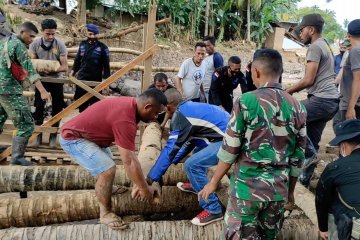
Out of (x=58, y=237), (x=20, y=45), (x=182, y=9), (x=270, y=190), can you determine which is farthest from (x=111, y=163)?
(x=182, y=9)

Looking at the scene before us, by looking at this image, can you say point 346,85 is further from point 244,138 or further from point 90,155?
point 90,155

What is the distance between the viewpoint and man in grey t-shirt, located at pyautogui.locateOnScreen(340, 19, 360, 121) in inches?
164

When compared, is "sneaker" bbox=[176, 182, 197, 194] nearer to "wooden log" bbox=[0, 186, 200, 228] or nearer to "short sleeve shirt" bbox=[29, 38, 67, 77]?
"wooden log" bbox=[0, 186, 200, 228]

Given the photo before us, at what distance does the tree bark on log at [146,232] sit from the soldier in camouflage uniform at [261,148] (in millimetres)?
595

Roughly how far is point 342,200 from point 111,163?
1856 mm

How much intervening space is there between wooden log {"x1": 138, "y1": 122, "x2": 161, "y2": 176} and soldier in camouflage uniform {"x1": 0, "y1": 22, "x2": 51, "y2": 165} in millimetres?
1426

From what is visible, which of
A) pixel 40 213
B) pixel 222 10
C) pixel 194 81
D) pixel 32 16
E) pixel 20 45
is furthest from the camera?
pixel 222 10

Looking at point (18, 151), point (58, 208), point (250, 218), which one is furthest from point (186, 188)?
point (18, 151)

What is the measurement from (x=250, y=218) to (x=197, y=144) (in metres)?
1.00

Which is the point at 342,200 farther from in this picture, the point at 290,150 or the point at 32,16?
the point at 32,16

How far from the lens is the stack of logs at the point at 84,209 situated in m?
3.10

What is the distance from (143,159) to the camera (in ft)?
14.3

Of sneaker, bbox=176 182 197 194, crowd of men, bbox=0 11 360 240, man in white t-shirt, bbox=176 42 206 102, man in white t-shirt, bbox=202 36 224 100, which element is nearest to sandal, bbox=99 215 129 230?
crowd of men, bbox=0 11 360 240

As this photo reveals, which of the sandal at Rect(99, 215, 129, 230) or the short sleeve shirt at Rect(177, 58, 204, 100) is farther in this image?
the short sleeve shirt at Rect(177, 58, 204, 100)
